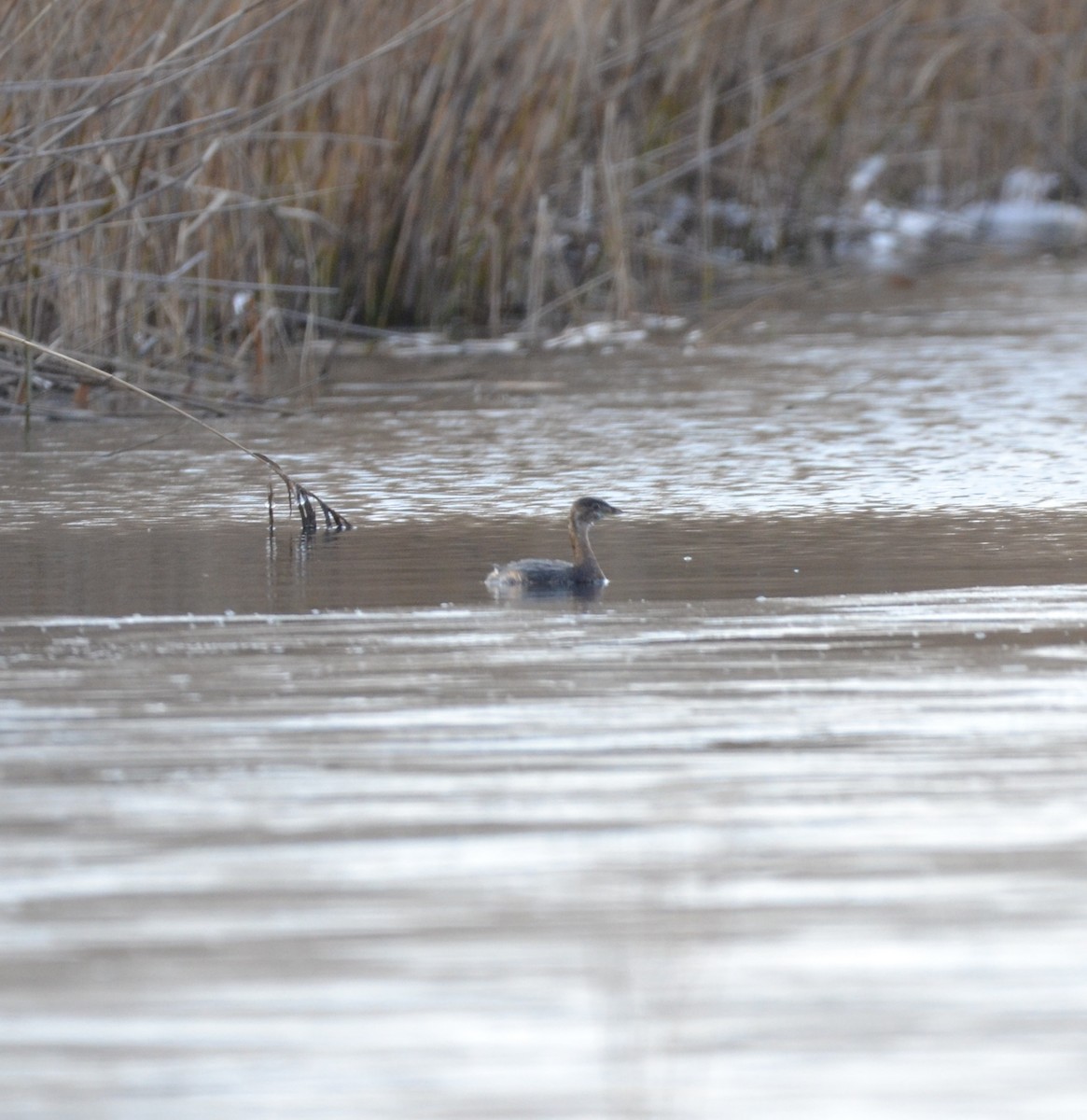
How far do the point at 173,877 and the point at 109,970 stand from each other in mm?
341

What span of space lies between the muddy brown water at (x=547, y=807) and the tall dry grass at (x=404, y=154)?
5.86 ft

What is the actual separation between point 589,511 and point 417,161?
5.68 meters

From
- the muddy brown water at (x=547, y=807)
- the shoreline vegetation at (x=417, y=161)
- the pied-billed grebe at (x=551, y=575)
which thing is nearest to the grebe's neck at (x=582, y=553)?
the pied-billed grebe at (x=551, y=575)

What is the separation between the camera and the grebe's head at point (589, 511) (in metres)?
5.86

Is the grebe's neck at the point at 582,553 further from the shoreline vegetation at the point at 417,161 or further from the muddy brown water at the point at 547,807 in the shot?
the shoreline vegetation at the point at 417,161

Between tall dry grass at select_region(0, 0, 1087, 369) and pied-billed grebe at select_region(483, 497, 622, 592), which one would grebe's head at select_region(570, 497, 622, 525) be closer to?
pied-billed grebe at select_region(483, 497, 622, 592)

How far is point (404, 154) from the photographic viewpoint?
11.3 meters

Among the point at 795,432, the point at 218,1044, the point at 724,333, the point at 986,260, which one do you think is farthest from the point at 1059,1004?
the point at 986,260

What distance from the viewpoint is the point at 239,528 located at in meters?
6.60

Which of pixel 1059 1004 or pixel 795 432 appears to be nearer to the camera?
pixel 1059 1004

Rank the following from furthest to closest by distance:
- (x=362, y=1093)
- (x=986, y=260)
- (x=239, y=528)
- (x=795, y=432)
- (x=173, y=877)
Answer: (x=986, y=260)
(x=795, y=432)
(x=239, y=528)
(x=173, y=877)
(x=362, y=1093)

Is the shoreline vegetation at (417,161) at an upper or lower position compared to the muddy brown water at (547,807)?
upper

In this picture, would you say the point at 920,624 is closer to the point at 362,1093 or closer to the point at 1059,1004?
the point at 1059,1004

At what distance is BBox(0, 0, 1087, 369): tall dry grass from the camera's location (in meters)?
8.52
